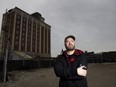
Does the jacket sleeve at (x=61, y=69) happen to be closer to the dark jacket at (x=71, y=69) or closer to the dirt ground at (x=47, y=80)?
the dark jacket at (x=71, y=69)

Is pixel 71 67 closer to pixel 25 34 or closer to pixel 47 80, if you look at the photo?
pixel 47 80

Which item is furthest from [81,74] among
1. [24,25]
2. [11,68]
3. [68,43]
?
[24,25]

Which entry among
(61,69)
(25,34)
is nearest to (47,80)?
(61,69)

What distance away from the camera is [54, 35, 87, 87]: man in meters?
1.78

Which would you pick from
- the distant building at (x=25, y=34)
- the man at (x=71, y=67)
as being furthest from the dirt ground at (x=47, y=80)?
the distant building at (x=25, y=34)

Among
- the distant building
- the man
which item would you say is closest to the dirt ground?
the man

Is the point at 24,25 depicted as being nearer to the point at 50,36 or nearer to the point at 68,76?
the point at 50,36

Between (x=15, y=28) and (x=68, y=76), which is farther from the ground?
(x=15, y=28)

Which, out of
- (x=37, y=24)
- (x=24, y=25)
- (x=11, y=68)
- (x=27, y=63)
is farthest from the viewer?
(x=37, y=24)

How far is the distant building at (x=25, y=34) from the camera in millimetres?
42362

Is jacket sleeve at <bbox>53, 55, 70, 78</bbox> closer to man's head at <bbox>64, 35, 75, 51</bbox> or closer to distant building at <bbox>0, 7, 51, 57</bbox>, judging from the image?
man's head at <bbox>64, 35, 75, 51</bbox>

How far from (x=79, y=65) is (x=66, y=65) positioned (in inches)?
7.2

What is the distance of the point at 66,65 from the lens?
1867mm

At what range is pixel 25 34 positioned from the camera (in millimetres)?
46594
